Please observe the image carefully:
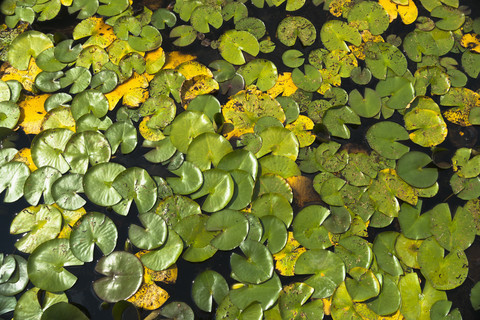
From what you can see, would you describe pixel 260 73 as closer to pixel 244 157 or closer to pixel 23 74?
pixel 244 157

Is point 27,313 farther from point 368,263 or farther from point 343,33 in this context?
point 343,33

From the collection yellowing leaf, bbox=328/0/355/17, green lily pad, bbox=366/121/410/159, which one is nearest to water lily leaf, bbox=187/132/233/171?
green lily pad, bbox=366/121/410/159

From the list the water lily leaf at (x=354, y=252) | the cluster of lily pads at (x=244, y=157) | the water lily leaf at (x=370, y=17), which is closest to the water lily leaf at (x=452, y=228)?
the cluster of lily pads at (x=244, y=157)

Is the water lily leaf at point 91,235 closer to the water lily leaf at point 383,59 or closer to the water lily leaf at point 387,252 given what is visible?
the water lily leaf at point 387,252

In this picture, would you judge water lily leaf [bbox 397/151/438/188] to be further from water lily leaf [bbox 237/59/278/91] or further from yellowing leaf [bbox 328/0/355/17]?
yellowing leaf [bbox 328/0/355/17]

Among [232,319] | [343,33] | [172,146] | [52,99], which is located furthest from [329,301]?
[52,99]

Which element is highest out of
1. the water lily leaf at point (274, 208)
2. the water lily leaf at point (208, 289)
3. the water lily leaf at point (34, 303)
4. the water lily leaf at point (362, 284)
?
the water lily leaf at point (274, 208)

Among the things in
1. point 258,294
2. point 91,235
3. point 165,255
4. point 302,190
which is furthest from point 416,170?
point 91,235
